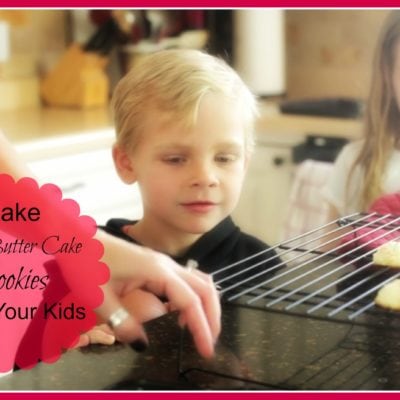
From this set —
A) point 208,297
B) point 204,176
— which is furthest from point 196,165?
point 208,297

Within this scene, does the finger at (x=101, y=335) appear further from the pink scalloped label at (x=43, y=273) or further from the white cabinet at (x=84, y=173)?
the white cabinet at (x=84, y=173)

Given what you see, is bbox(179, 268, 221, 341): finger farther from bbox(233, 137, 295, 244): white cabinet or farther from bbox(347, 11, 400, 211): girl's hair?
bbox(233, 137, 295, 244): white cabinet

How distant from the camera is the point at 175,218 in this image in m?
0.58

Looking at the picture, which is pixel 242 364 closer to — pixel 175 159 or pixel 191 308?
pixel 191 308

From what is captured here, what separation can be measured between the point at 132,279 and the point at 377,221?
0.27 metres

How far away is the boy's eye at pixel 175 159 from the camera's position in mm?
541

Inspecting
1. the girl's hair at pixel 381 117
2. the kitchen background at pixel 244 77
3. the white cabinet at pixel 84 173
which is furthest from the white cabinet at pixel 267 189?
the girl's hair at pixel 381 117

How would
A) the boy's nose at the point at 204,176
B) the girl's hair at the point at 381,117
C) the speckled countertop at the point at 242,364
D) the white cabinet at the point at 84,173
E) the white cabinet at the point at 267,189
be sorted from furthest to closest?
the white cabinet at the point at 267,189 < the white cabinet at the point at 84,173 < the girl's hair at the point at 381,117 < the boy's nose at the point at 204,176 < the speckled countertop at the point at 242,364

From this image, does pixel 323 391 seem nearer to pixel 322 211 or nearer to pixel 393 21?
pixel 393 21

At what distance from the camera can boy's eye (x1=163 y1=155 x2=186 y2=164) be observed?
21.3 inches

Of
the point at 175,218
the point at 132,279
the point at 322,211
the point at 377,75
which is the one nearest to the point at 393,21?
the point at 377,75

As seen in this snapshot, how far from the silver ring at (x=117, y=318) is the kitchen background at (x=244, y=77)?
1.83ft

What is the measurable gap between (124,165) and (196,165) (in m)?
0.08

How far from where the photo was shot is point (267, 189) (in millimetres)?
1532
